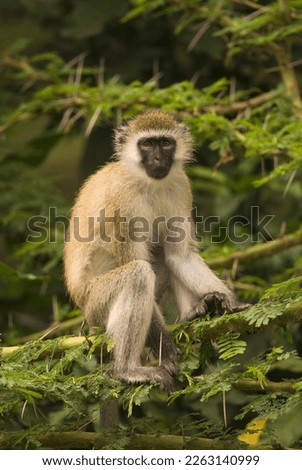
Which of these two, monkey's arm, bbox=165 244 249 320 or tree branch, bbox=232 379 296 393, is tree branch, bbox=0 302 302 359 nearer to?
tree branch, bbox=232 379 296 393

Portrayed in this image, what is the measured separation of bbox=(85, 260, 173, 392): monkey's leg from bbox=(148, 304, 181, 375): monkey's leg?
0.06 metres

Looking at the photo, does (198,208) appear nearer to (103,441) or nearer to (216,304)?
(216,304)

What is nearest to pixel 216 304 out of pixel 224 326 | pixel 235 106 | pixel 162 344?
pixel 162 344

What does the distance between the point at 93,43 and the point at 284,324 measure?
21.9 feet

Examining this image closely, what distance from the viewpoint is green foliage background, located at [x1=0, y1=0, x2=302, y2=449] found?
5859 mm

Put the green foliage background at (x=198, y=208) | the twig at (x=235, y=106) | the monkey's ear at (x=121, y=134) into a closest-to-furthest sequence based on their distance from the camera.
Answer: the green foliage background at (x=198, y=208), the monkey's ear at (x=121, y=134), the twig at (x=235, y=106)

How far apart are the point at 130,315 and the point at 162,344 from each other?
34 cm

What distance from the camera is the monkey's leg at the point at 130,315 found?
6633 mm

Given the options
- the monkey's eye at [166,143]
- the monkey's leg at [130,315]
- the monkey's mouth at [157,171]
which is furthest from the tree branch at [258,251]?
the monkey's leg at [130,315]

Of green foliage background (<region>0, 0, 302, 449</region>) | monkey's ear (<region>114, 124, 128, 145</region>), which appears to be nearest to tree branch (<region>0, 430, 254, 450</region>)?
green foliage background (<region>0, 0, 302, 449</region>)

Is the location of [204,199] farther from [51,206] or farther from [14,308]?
[14,308]

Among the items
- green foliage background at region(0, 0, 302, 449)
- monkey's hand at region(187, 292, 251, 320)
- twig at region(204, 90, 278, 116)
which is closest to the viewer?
green foliage background at region(0, 0, 302, 449)

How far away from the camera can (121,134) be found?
831 centimetres

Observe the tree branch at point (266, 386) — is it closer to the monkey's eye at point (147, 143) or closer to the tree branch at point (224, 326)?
the tree branch at point (224, 326)
